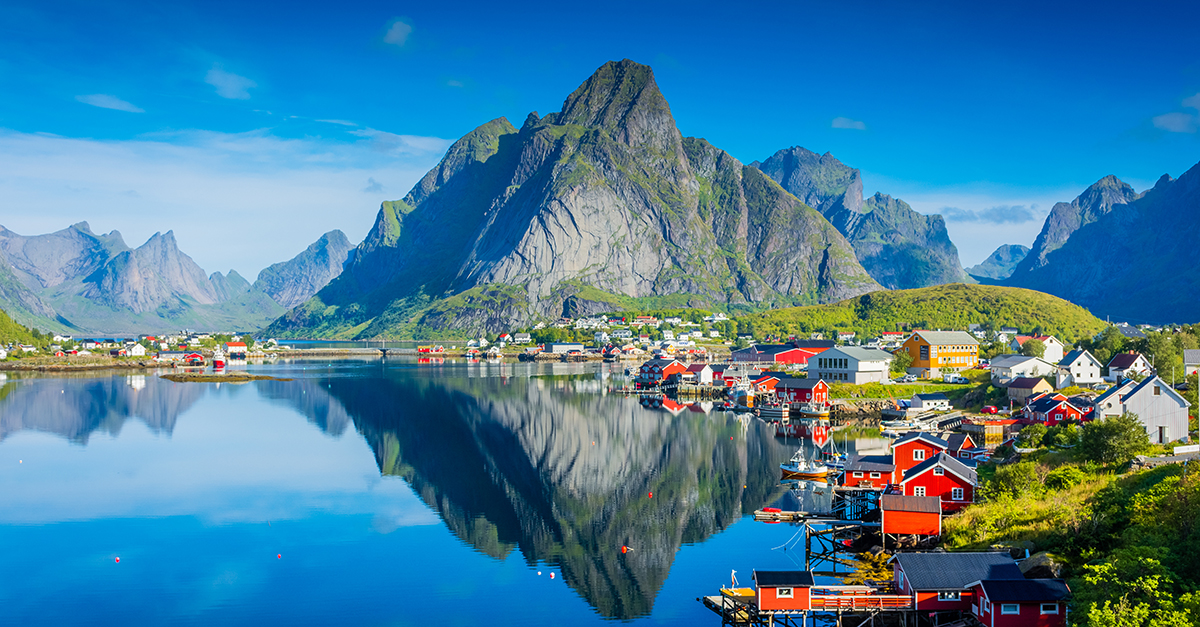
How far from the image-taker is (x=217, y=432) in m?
62.9

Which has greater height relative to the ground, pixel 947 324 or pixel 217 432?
pixel 947 324

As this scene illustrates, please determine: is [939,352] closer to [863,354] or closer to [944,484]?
[863,354]

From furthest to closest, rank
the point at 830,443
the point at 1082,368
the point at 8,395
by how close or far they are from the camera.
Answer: the point at 8,395
the point at 1082,368
the point at 830,443

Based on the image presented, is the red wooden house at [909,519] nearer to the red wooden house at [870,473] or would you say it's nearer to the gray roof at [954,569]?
the gray roof at [954,569]

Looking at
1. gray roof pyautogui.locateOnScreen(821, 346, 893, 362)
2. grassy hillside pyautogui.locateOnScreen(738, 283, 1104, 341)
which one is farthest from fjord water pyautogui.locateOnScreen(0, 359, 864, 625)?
grassy hillside pyautogui.locateOnScreen(738, 283, 1104, 341)

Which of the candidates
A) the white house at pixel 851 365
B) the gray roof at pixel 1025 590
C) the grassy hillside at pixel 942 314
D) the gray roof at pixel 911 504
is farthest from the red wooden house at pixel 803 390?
the grassy hillside at pixel 942 314

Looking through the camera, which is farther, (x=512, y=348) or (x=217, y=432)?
(x=512, y=348)

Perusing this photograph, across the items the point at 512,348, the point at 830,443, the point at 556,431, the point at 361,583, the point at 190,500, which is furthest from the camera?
the point at 512,348

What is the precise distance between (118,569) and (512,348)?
159588 mm

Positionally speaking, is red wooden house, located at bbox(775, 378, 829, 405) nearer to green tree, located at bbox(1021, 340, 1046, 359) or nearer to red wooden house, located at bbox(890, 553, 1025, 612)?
green tree, located at bbox(1021, 340, 1046, 359)

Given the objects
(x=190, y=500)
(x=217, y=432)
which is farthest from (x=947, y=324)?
(x=190, y=500)

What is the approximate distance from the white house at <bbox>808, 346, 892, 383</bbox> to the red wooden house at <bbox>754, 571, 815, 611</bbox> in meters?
61.0

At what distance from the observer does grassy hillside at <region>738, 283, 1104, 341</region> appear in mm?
143375

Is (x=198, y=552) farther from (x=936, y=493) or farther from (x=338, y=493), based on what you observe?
(x=936, y=493)
